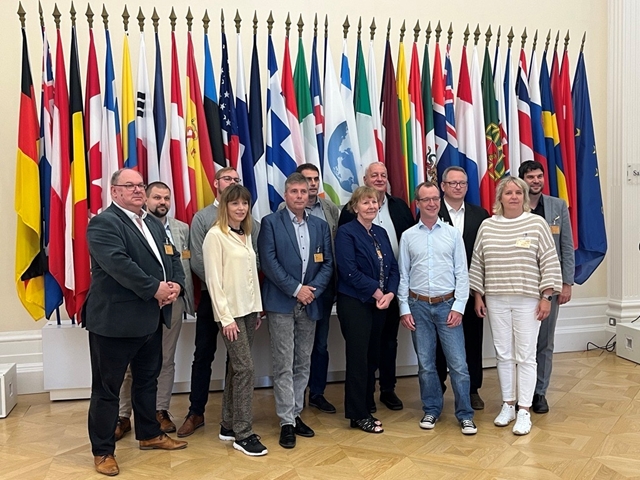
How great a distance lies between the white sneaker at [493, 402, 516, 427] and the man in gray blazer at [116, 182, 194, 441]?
1934 millimetres

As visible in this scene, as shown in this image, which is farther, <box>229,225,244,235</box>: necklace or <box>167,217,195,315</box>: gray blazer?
<box>167,217,195,315</box>: gray blazer

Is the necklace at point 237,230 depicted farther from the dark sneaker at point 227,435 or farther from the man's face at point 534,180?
the man's face at point 534,180

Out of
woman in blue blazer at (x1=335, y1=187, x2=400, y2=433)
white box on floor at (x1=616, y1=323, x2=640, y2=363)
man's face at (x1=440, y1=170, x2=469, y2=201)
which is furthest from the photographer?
white box on floor at (x1=616, y1=323, x2=640, y2=363)

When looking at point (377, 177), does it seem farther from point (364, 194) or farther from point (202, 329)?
point (202, 329)

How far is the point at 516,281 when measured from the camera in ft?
11.3

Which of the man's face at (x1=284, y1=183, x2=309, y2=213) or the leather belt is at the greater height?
the man's face at (x1=284, y1=183, x2=309, y2=213)

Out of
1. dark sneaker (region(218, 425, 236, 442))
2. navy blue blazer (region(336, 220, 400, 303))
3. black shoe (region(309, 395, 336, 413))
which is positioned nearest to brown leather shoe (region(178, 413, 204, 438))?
dark sneaker (region(218, 425, 236, 442))

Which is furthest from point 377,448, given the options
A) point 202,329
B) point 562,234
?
point 562,234

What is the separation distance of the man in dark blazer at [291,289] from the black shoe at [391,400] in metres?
0.71

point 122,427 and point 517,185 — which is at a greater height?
point 517,185

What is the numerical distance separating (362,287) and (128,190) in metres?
1.34

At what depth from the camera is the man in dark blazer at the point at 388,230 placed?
3.84 m

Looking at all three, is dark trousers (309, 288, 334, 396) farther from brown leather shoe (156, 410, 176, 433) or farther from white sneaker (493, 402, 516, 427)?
white sneaker (493, 402, 516, 427)

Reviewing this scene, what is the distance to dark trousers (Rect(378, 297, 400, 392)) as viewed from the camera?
3.98 metres
